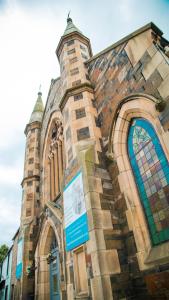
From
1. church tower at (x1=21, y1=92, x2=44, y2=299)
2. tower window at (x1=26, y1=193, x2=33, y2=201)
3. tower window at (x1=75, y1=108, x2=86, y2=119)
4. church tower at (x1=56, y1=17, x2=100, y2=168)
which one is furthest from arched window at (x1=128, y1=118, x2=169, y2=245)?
tower window at (x1=26, y1=193, x2=33, y2=201)

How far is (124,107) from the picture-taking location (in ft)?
19.2

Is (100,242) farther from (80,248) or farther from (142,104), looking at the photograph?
(142,104)

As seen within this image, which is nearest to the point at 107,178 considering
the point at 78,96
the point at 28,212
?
the point at 78,96

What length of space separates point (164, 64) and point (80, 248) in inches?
184

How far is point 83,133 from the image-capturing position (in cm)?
689

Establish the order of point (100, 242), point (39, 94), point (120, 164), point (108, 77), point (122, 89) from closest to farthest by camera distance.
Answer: point (100, 242), point (120, 164), point (122, 89), point (108, 77), point (39, 94)

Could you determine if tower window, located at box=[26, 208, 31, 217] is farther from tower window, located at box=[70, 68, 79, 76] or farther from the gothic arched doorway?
tower window, located at box=[70, 68, 79, 76]

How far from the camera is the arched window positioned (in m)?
4.38

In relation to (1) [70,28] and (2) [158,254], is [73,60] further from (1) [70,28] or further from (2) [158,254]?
(2) [158,254]

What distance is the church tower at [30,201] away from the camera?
9.43 metres

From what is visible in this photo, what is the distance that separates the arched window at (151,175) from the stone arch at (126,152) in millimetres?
142

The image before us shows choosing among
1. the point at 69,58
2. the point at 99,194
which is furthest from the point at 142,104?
the point at 69,58

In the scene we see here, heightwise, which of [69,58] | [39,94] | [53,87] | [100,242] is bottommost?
[100,242]

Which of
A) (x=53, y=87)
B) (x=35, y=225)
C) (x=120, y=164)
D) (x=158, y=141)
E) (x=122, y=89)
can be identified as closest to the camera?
(x=158, y=141)
